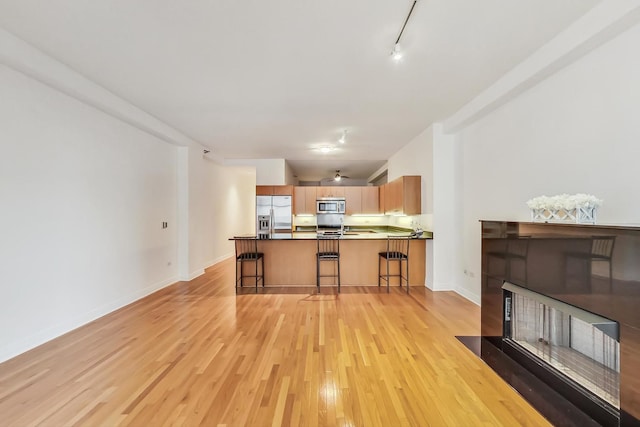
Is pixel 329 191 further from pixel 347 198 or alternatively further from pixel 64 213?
pixel 64 213

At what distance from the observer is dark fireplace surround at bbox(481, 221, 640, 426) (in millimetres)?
1604

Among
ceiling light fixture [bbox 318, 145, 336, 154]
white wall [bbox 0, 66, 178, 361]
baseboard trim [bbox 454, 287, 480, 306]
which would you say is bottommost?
baseboard trim [bbox 454, 287, 480, 306]

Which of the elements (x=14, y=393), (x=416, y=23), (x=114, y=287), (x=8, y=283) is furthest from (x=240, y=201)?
(x=416, y=23)

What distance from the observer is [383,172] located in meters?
8.38

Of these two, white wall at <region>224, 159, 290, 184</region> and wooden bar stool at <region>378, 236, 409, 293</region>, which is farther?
white wall at <region>224, 159, 290, 184</region>

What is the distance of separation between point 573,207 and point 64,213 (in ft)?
16.2

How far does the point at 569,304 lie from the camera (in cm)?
200

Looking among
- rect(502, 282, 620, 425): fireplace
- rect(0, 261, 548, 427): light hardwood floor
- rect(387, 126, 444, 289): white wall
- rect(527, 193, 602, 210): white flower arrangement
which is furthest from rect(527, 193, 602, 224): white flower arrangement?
rect(387, 126, 444, 289): white wall

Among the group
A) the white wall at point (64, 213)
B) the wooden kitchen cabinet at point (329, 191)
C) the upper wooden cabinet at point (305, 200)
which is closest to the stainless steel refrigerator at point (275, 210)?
the upper wooden cabinet at point (305, 200)

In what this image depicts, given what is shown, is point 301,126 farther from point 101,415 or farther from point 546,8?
point 101,415

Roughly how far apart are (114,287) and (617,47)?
5947 millimetres

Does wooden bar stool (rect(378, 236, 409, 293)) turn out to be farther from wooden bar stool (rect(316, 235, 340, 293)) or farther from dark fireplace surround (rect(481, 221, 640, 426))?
dark fireplace surround (rect(481, 221, 640, 426))

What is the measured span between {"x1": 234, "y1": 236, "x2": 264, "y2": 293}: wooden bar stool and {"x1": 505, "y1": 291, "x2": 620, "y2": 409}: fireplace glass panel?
3813 millimetres

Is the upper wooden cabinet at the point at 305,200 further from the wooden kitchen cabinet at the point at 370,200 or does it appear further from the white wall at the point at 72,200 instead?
the white wall at the point at 72,200
